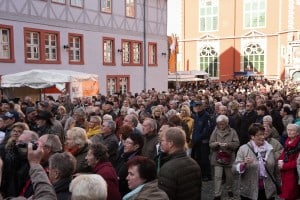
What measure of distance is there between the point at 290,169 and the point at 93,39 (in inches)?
760

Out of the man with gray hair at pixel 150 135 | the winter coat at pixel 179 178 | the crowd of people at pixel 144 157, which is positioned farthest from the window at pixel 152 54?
the winter coat at pixel 179 178

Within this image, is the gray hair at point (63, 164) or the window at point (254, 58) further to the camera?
the window at point (254, 58)

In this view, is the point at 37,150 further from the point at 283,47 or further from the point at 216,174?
the point at 283,47

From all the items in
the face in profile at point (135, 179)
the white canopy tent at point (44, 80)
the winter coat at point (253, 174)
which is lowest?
the winter coat at point (253, 174)

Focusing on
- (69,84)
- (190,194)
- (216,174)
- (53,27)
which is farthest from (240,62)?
(190,194)

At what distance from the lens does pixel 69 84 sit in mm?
14172

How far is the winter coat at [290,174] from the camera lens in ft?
18.5

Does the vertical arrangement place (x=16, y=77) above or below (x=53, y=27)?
below

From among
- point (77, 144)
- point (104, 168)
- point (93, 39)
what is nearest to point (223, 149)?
point (77, 144)

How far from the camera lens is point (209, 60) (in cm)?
4766

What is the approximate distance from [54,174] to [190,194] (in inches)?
56.0

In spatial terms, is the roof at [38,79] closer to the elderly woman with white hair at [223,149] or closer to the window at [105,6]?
the elderly woman with white hair at [223,149]

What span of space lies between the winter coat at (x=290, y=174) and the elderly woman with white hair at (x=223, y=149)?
1.22 metres

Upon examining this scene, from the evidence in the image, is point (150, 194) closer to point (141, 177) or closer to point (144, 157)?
point (141, 177)
